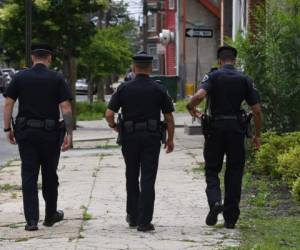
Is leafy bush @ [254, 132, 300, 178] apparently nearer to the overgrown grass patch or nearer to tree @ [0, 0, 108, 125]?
the overgrown grass patch

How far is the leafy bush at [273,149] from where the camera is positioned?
1143 centimetres

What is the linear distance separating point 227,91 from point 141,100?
2.95 ft

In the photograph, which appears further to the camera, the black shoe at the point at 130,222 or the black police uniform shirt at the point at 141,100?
the black shoe at the point at 130,222

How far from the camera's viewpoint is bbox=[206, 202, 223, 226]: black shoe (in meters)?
8.02

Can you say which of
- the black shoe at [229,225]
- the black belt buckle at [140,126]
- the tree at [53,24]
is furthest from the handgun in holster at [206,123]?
the tree at [53,24]

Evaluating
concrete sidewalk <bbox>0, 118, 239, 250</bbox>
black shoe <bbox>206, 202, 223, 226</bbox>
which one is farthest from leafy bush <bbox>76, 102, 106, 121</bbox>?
black shoe <bbox>206, 202, 223, 226</bbox>

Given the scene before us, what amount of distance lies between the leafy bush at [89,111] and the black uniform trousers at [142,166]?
2040 centimetres

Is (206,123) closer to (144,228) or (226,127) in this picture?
(226,127)

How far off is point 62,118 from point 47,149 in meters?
0.38

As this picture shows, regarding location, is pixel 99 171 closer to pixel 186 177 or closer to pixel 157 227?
pixel 186 177

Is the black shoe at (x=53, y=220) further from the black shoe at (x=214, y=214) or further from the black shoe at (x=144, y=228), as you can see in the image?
the black shoe at (x=214, y=214)

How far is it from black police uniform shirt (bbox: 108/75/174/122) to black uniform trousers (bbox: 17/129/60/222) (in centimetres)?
74

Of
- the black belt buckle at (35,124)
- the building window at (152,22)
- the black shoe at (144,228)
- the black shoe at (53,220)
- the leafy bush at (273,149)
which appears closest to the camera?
the black shoe at (144,228)

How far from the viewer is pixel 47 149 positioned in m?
8.06
